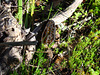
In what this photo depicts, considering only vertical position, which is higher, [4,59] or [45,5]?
[45,5]

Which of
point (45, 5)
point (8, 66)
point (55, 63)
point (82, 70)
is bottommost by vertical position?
point (82, 70)

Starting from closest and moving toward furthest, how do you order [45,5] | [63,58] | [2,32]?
[2,32], [63,58], [45,5]

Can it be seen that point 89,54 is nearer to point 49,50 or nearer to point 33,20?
point 49,50

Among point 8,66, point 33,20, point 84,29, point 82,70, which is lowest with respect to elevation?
point 82,70

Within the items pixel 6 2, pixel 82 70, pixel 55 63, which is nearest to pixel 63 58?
pixel 55 63

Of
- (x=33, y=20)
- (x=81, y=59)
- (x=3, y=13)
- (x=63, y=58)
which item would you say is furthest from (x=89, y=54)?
(x=3, y=13)

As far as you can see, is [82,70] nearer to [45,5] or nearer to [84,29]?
[84,29]

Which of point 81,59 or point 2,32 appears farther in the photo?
point 81,59

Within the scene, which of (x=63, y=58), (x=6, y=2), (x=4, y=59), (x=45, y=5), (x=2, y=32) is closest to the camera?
(x=4, y=59)

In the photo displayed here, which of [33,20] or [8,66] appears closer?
[8,66]

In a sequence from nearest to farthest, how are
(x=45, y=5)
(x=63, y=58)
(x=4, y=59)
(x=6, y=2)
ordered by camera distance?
(x=4, y=59) → (x=6, y=2) → (x=63, y=58) → (x=45, y=5)
